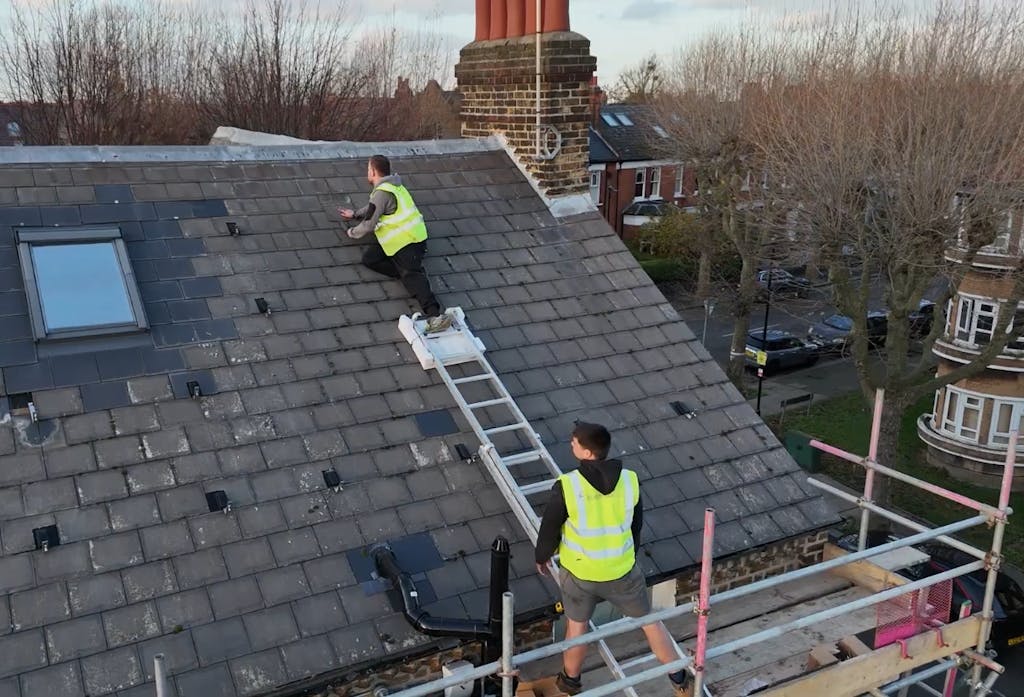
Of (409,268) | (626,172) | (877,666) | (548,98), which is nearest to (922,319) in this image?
(626,172)

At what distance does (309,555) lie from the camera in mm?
5980

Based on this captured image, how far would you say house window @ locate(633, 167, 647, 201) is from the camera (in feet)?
127

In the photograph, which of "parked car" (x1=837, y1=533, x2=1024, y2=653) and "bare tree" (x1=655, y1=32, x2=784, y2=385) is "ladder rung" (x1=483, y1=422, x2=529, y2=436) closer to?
"parked car" (x1=837, y1=533, x2=1024, y2=653)

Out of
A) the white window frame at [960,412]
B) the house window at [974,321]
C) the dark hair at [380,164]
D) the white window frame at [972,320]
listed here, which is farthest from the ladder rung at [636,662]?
the house window at [974,321]

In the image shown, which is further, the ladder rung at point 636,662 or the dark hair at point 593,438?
the ladder rung at point 636,662

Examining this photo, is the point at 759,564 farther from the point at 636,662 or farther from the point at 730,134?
the point at 730,134

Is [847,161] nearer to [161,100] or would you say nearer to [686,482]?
[686,482]

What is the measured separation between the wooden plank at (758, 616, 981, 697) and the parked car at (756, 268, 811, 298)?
1770 centimetres

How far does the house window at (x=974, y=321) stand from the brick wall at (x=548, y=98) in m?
13.6

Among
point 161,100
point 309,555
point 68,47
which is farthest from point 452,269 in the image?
point 161,100

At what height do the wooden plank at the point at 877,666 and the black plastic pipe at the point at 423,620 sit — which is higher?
the black plastic pipe at the point at 423,620

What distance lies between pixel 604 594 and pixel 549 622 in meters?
1.65

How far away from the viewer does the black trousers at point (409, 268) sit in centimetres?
800

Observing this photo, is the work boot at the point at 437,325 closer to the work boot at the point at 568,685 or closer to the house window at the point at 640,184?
the work boot at the point at 568,685
